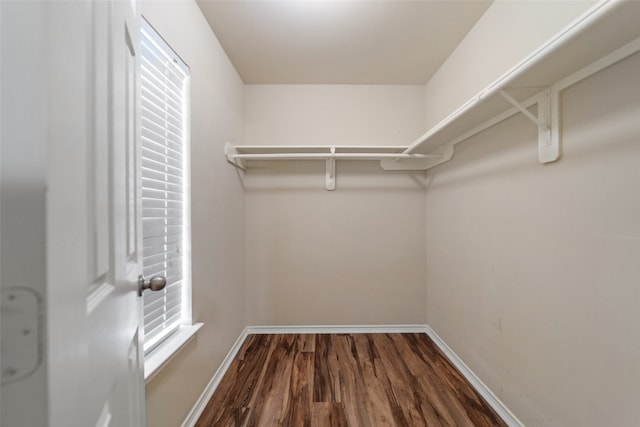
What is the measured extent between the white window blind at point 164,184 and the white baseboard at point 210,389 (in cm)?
49

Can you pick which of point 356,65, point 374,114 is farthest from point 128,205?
point 374,114

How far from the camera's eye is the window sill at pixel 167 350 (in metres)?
0.96

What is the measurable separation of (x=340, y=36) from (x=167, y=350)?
6.97 ft

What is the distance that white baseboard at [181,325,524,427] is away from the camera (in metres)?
1.34

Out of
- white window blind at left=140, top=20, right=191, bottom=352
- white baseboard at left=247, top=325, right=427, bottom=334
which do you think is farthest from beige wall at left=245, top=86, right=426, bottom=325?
white window blind at left=140, top=20, right=191, bottom=352

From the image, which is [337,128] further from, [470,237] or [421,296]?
[421,296]

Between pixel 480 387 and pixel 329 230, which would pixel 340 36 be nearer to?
pixel 329 230

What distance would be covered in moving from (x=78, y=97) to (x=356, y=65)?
2062 millimetres

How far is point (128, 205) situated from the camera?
613mm

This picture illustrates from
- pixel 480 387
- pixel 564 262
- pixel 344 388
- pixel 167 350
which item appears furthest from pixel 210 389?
pixel 564 262

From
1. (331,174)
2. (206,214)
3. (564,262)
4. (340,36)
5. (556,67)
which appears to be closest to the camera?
(556,67)

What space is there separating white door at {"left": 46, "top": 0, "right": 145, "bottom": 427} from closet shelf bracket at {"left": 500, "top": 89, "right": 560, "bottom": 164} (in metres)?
1.39

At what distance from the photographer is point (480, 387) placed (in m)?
1.53

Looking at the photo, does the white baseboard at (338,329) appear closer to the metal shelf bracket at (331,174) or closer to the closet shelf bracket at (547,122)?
the metal shelf bracket at (331,174)
